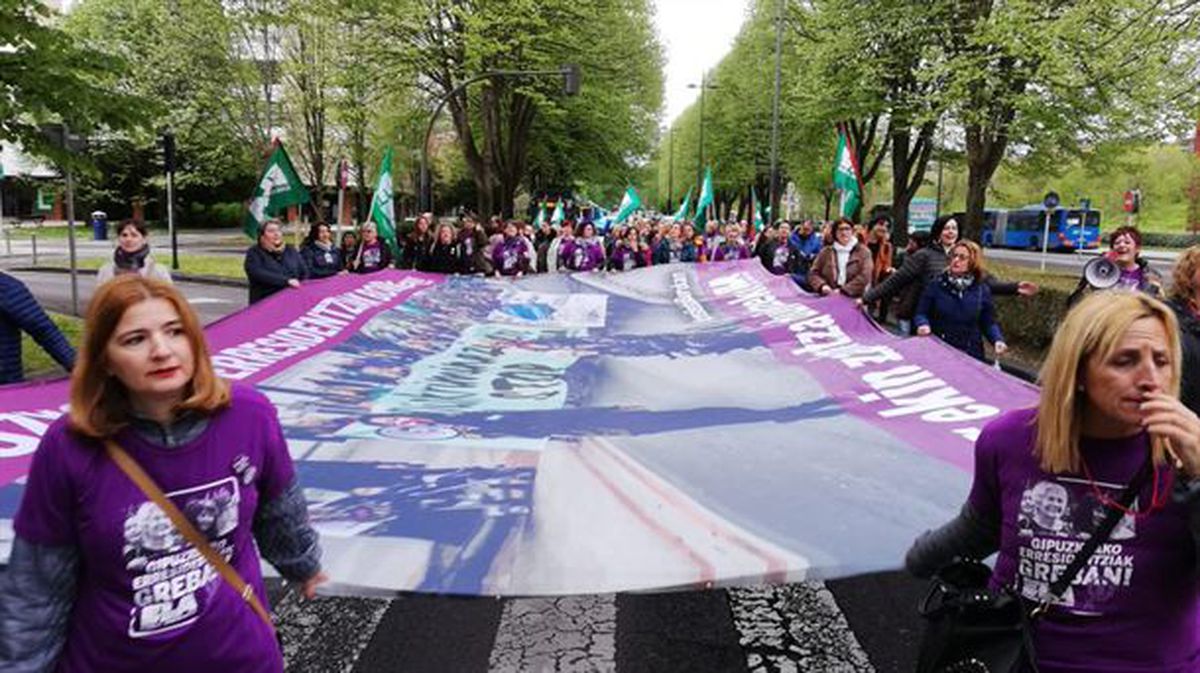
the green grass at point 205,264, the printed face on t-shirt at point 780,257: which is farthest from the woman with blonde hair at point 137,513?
the green grass at point 205,264

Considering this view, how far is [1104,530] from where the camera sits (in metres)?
2.00

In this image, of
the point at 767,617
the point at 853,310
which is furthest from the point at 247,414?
the point at 853,310

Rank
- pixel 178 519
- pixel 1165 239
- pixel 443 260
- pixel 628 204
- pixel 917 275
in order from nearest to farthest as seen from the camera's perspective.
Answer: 1. pixel 178 519
2. pixel 917 275
3. pixel 443 260
4. pixel 628 204
5. pixel 1165 239

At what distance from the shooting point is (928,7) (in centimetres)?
2298

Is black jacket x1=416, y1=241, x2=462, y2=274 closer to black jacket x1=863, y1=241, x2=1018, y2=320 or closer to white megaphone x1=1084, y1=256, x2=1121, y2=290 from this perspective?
black jacket x1=863, y1=241, x2=1018, y2=320

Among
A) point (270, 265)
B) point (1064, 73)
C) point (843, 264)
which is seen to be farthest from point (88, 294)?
point (1064, 73)

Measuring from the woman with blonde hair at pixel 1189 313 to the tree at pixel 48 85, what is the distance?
9967 mm

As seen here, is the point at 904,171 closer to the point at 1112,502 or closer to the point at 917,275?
the point at 917,275

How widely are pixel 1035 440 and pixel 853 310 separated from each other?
5.43 metres

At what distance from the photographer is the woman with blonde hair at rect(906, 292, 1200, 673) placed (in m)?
1.94

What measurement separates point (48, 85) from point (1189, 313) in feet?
33.6

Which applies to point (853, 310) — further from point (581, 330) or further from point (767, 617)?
point (767, 617)

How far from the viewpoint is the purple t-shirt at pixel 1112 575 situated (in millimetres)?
1987

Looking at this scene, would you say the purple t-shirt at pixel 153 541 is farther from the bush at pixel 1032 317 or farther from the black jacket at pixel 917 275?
the bush at pixel 1032 317
